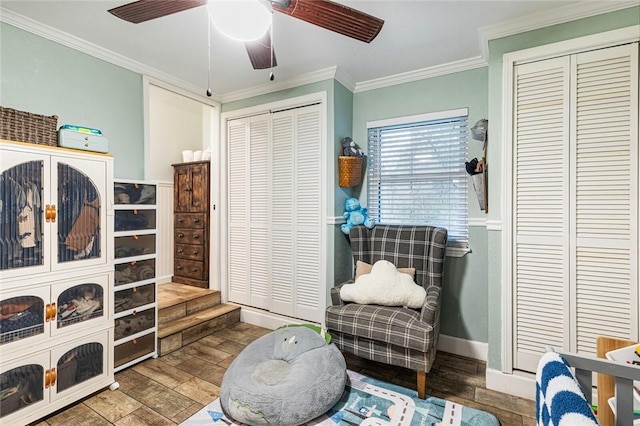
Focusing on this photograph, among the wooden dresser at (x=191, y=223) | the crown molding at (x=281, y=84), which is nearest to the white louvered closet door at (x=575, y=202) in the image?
the crown molding at (x=281, y=84)

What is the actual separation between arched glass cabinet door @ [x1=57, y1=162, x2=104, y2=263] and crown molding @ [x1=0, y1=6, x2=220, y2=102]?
1.03 meters

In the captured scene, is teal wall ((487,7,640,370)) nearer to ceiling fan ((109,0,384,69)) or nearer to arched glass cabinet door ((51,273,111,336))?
ceiling fan ((109,0,384,69))

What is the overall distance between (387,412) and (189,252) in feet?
9.90

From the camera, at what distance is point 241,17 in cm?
126

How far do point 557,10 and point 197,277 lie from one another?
4.13 metres

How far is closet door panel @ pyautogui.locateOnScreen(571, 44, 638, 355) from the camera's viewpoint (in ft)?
6.14

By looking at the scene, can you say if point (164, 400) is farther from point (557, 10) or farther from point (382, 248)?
point (557, 10)

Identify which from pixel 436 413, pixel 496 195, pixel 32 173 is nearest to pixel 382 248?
pixel 496 195

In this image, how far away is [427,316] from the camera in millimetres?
2094

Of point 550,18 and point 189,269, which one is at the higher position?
point 550,18

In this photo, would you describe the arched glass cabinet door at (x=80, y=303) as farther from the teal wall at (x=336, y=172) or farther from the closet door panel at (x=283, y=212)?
the teal wall at (x=336, y=172)

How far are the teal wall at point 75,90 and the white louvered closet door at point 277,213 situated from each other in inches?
41.7

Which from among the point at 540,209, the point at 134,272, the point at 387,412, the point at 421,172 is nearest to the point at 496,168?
the point at 540,209

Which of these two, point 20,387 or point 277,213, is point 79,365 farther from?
point 277,213
